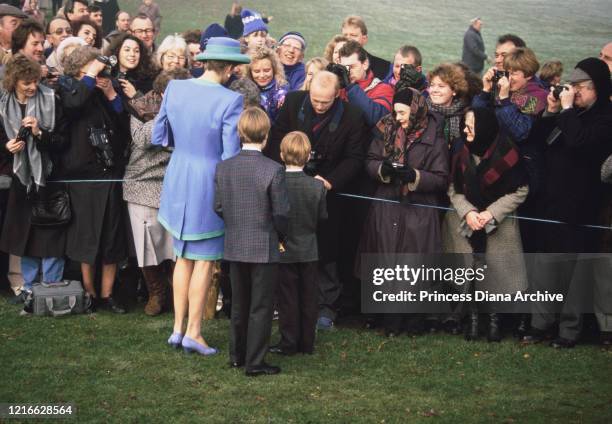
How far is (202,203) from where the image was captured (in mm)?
6602

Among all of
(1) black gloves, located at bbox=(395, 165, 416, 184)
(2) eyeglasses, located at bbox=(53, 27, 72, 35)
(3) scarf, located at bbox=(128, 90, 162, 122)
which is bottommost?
(1) black gloves, located at bbox=(395, 165, 416, 184)

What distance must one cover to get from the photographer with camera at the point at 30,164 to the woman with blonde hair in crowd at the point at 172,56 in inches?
41.2

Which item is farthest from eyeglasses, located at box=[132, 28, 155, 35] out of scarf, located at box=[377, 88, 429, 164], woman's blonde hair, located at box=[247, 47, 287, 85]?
scarf, located at box=[377, 88, 429, 164]

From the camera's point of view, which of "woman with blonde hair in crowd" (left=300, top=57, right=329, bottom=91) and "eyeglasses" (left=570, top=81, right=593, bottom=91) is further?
"woman with blonde hair in crowd" (left=300, top=57, right=329, bottom=91)

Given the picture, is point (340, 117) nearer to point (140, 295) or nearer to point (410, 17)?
point (140, 295)

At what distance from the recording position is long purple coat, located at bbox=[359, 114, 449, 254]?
729cm

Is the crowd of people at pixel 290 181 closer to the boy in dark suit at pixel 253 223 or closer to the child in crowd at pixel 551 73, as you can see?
the boy in dark suit at pixel 253 223

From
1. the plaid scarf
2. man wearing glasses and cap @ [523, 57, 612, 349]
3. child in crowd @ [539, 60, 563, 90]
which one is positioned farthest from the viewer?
child in crowd @ [539, 60, 563, 90]

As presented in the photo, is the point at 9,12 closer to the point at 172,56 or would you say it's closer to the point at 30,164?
the point at 172,56

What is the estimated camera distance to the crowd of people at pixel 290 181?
6.55 metres

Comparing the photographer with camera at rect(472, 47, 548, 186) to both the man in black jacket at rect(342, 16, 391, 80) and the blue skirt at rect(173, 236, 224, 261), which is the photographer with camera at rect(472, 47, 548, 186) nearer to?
the man in black jacket at rect(342, 16, 391, 80)

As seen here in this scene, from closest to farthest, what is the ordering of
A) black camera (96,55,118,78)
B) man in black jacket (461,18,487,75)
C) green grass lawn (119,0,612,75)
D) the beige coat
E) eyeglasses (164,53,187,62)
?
the beige coat → black camera (96,55,118,78) → eyeglasses (164,53,187,62) → green grass lawn (119,0,612,75) → man in black jacket (461,18,487,75)

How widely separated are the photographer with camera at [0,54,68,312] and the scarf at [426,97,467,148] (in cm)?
293

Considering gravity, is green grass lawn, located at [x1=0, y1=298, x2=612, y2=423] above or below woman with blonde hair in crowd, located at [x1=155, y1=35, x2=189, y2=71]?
below
